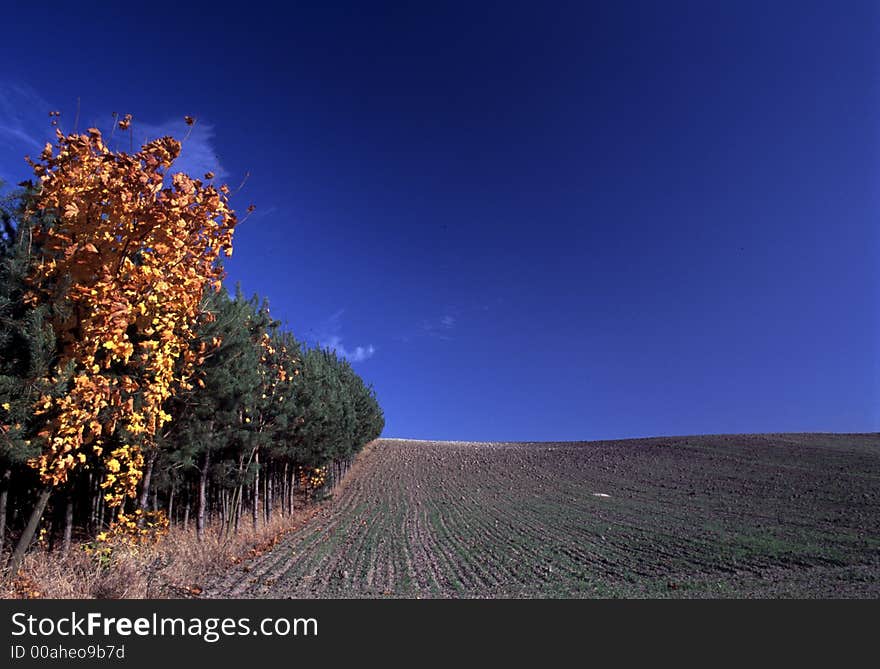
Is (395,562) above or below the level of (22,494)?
below

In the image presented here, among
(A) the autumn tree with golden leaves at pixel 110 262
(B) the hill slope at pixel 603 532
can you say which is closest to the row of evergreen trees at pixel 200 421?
(A) the autumn tree with golden leaves at pixel 110 262

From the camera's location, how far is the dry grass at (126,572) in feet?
24.2

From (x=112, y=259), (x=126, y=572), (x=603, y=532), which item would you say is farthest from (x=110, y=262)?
(x=603, y=532)

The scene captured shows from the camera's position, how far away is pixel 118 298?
6.25 metres

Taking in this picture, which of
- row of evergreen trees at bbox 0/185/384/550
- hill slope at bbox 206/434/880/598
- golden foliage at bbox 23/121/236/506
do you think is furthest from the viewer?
hill slope at bbox 206/434/880/598

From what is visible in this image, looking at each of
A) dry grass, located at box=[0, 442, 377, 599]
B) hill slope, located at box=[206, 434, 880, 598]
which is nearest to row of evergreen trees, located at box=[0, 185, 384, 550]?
dry grass, located at box=[0, 442, 377, 599]

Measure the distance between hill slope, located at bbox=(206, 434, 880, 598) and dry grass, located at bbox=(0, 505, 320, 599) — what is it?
80 centimetres

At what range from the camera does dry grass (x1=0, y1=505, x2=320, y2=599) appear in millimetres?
7363

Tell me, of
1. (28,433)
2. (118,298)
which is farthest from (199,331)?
(118,298)

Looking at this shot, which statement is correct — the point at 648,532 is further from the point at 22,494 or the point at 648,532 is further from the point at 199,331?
the point at 22,494

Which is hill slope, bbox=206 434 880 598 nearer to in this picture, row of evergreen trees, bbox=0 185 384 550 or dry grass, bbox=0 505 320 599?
dry grass, bbox=0 505 320 599

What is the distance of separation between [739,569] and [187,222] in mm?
17657

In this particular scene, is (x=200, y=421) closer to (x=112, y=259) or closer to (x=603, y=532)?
(x=112, y=259)

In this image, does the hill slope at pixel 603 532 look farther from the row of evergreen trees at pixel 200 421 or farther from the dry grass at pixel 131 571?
the row of evergreen trees at pixel 200 421
